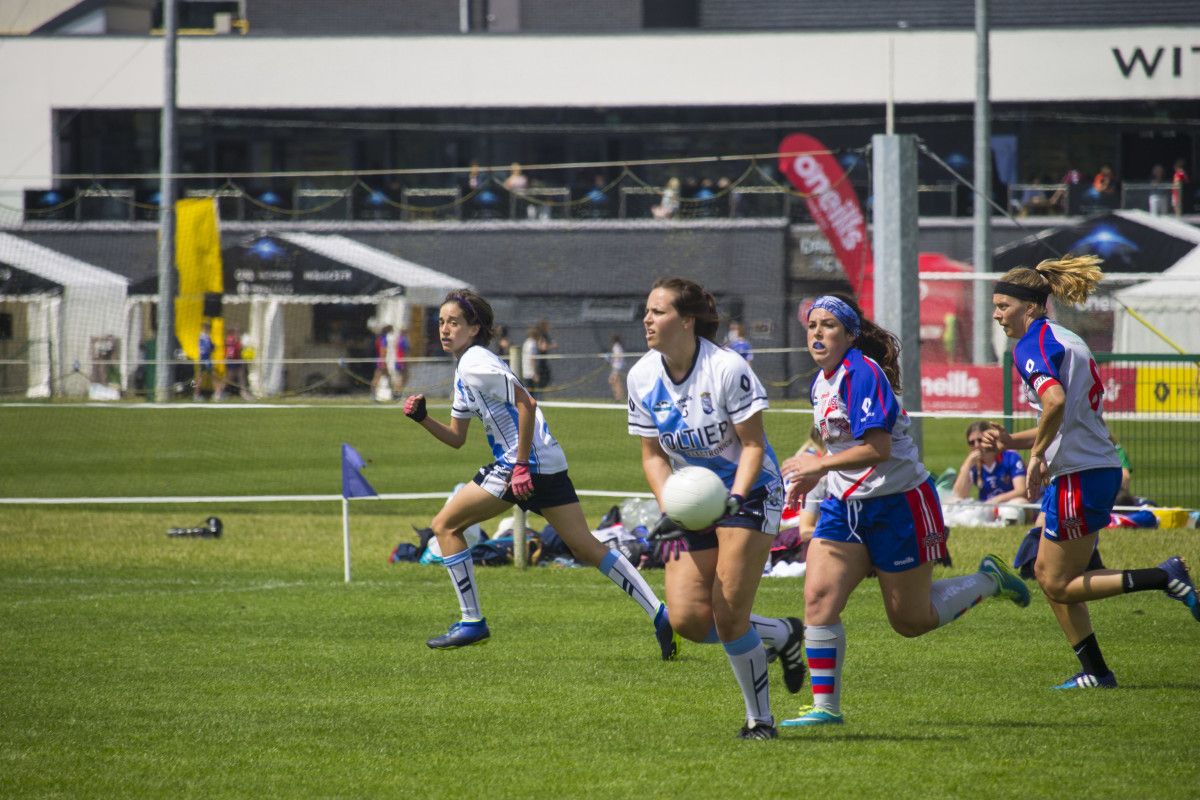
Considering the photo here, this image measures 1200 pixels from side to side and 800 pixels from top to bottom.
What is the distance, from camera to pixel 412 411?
8.72 meters

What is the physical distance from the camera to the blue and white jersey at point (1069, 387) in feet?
23.6

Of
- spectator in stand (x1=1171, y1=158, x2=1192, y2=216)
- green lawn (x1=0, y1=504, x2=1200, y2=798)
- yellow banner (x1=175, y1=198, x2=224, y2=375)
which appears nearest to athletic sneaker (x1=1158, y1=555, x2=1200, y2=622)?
green lawn (x1=0, y1=504, x2=1200, y2=798)

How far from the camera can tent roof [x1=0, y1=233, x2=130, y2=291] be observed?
27188 millimetres

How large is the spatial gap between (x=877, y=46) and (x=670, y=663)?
41123 mm

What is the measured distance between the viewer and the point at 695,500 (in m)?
5.99

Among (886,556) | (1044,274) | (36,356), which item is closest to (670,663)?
(886,556)

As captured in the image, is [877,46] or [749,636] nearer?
[749,636]

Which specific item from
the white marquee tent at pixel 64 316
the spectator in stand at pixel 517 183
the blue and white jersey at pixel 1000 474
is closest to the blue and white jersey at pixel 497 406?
the blue and white jersey at pixel 1000 474

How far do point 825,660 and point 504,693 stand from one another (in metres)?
1.86

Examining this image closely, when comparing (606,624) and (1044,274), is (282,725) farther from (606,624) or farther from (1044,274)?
(1044,274)

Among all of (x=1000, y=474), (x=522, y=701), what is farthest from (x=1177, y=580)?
(x=1000, y=474)


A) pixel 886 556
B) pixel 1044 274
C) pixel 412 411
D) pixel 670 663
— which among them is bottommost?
pixel 670 663

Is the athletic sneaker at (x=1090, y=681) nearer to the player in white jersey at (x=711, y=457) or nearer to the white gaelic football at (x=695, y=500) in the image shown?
the player in white jersey at (x=711, y=457)

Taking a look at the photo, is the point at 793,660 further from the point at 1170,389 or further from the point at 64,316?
the point at 64,316
